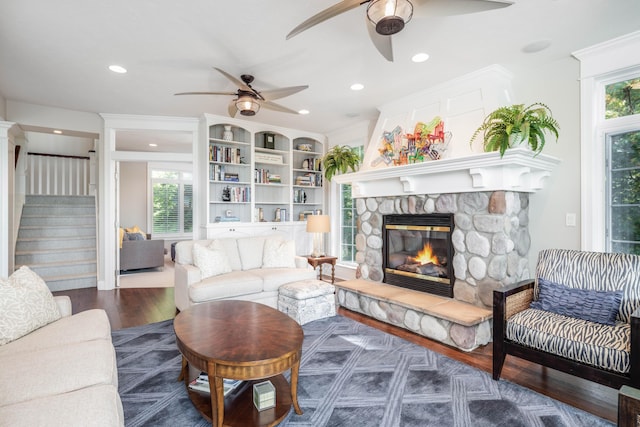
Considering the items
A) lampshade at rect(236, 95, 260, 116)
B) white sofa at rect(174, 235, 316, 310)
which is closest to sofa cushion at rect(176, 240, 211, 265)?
white sofa at rect(174, 235, 316, 310)

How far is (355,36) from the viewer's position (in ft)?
8.93

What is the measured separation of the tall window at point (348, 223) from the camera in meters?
5.70

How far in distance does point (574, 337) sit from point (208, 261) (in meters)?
3.41

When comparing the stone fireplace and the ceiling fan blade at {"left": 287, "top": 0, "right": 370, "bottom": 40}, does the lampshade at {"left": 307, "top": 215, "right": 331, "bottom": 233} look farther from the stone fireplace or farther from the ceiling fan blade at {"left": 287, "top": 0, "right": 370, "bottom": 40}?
the ceiling fan blade at {"left": 287, "top": 0, "right": 370, "bottom": 40}

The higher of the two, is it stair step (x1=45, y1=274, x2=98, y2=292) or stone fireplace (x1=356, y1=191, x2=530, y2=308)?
stone fireplace (x1=356, y1=191, x2=530, y2=308)

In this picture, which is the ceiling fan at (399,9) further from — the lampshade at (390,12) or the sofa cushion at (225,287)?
the sofa cushion at (225,287)

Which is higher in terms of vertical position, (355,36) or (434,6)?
(355,36)

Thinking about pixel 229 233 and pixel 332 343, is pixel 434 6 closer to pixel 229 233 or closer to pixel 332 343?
pixel 332 343

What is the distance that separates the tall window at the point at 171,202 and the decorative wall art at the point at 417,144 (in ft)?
22.4

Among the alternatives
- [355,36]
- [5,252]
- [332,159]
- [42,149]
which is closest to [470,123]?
Result: [355,36]

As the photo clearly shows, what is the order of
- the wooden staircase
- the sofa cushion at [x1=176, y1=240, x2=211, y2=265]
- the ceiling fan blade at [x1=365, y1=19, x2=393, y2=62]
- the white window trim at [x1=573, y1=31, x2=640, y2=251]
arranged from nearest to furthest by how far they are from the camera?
the ceiling fan blade at [x1=365, y1=19, x2=393, y2=62] < the white window trim at [x1=573, y1=31, x2=640, y2=251] < the sofa cushion at [x1=176, y1=240, x2=211, y2=265] < the wooden staircase

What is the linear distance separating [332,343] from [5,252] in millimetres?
3522

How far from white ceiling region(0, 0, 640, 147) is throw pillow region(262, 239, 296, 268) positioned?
2.03 m

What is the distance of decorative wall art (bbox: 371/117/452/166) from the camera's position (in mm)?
3578
